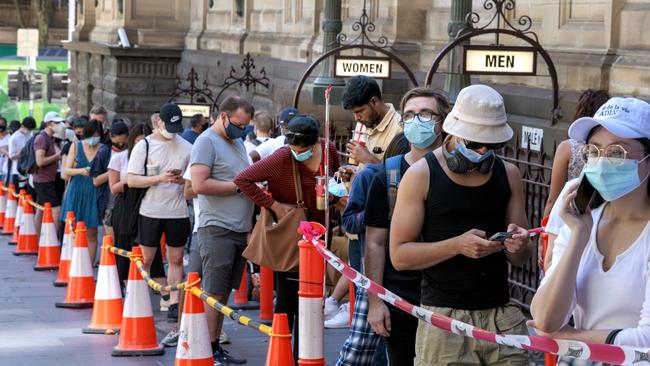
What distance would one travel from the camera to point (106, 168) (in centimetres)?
1545

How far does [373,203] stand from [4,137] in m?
20.9

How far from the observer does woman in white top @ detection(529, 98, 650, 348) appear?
165 inches

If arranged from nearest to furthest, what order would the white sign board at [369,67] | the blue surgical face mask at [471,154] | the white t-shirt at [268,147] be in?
the blue surgical face mask at [471,154] < the white t-shirt at [268,147] < the white sign board at [369,67]

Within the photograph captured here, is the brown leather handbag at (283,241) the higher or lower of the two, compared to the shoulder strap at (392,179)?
lower

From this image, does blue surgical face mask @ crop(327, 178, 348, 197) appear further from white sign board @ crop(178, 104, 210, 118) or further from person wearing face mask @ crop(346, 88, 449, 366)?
white sign board @ crop(178, 104, 210, 118)

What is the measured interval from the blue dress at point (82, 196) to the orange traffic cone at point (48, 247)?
127cm

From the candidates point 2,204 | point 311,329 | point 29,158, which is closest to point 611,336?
point 311,329

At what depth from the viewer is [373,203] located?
648 cm

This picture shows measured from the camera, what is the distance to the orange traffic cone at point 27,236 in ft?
63.2

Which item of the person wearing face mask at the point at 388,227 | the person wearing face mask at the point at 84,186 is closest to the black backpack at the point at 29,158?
the person wearing face mask at the point at 84,186

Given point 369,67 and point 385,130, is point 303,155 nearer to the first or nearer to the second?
point 385,130

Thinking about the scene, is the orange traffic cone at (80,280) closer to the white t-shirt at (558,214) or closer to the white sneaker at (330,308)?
the white sneaker at (330,308)

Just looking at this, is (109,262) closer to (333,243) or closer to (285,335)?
(333,243)

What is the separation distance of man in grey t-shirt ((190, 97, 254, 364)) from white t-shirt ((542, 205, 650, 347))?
5.85 meters
